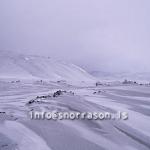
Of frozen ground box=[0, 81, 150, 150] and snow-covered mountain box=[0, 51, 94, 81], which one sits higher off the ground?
snow-covered mountain box=[0, 51, 94, 81]

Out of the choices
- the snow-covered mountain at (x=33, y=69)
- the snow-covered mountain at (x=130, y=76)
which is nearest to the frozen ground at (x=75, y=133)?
the snow-covered mountain at (x=33, y=69)

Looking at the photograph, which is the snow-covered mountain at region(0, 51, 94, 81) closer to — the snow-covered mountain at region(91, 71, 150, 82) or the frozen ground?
the snow-covered mountain at region(91, 71, 150, 82)

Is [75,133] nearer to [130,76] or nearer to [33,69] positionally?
[33,69]

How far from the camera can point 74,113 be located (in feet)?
20.8

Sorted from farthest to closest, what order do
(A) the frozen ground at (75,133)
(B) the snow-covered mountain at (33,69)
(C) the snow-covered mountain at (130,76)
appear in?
(C) the snow-covered mountain at (130,76) → (B) the snow-covered mountain at (33,69) → (A) the frozen ground at (75,133)

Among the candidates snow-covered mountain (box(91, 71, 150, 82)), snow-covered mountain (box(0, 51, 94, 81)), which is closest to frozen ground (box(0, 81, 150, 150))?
snow-covered mountain (box(0, 51, 94, 81))

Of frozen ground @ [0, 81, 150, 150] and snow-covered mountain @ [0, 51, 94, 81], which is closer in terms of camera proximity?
frozen ground @ [0, 81, 150, 150]

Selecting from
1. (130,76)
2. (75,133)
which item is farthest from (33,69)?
(130,76)

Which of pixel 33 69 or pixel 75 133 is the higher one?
pixel 33 69

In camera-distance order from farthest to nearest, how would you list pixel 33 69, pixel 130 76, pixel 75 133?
1. pixel 130 76
2. pixel 33 69
3. pixel 75 133

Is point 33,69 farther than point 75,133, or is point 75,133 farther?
point 33,69

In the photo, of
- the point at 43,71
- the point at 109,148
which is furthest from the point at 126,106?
the point at 43,71

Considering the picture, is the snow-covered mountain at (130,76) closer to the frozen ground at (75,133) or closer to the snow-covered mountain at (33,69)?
the snow-covered mountain at (33,69)

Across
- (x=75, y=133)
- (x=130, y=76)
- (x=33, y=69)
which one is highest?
(x=130, y=76)
